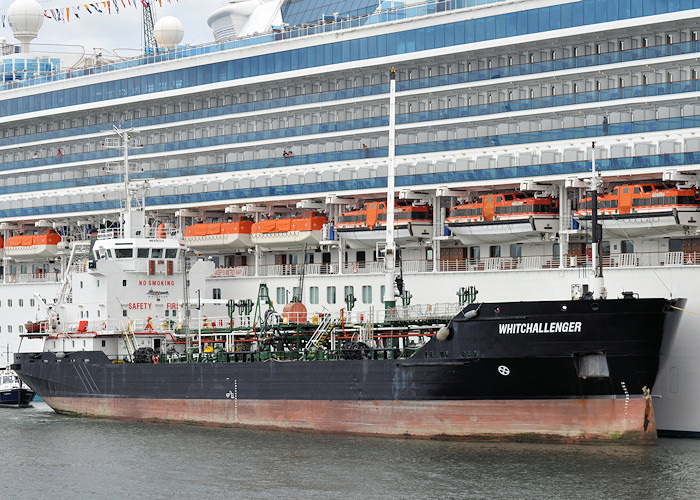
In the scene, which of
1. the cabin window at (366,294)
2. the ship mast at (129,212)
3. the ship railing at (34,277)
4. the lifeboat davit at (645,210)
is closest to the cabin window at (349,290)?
the cabin window at (366,294)

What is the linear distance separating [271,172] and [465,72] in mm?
10226

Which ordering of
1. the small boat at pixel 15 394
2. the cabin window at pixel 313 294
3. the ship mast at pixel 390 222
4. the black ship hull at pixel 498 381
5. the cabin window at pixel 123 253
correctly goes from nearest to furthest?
the black ship hull at pixel 498 381 → the ship mast at pixel 390 222 → the cabin window at pixel 313 294 → the cabin window at pixel 123 253 → the small boat at pixel 15 394

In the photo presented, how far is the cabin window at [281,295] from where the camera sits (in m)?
52.9

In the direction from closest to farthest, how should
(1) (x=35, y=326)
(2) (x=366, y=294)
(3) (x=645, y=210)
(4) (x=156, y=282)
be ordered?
(3) (x=645, y=210) < (2) (x=366, y=294) < (4) (x=156, y=282) < (1) (x=35, y=326)

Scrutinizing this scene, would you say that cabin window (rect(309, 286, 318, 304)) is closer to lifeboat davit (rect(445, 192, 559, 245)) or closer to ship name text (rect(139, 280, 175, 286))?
ship name text (rect(139, 280, 175, 286))

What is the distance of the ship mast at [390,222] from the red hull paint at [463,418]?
455 centimetres

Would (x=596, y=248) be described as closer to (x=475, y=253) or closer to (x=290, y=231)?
(x=475, y=253)

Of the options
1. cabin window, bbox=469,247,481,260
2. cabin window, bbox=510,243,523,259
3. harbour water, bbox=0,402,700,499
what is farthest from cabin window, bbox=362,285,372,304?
harbour water, bbox=0,402,700,499

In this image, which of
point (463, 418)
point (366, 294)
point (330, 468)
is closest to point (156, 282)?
point (366, 294)

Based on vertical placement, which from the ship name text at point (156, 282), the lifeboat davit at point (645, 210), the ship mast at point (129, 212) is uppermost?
the ship mast at point (129, 212)

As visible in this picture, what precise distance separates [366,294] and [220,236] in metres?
8.78

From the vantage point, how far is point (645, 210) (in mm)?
42406

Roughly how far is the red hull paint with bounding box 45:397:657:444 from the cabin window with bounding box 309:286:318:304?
7.18 metres

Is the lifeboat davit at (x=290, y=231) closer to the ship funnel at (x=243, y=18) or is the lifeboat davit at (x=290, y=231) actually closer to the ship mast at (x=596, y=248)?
the ship funnel at (x=243, y=18)
